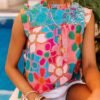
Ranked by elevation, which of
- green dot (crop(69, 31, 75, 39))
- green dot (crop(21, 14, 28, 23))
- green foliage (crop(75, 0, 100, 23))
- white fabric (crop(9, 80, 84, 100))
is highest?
green dot (crop(21, 14, 28, 23))

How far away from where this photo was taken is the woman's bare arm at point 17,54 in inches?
59.4

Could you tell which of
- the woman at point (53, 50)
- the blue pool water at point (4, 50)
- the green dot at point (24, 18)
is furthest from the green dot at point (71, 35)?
the blue pool water at point (4, 50)

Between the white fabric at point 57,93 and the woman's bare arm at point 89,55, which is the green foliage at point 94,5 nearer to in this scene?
the woman's bare arm at point 89,55

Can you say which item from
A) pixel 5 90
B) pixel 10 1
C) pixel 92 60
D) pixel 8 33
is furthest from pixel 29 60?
pixel 10 1

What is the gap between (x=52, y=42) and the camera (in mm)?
1498

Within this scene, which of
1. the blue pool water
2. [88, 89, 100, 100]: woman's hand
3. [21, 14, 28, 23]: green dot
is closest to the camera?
[88, 89, 100, 100]: woman's hand

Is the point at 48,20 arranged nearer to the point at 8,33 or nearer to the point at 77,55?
the point at 77,55

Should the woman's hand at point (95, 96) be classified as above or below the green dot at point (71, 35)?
below

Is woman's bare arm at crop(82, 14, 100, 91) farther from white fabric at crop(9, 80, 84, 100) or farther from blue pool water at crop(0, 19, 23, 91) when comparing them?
blue pool water at crop(0, 19, 23, 91)

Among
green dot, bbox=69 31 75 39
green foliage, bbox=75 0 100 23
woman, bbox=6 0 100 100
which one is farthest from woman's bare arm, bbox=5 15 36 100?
green foliage, bbox=75 0 100 23

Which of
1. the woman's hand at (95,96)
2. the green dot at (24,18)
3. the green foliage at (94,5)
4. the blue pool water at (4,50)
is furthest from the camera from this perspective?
the blue pool water at (4,50)

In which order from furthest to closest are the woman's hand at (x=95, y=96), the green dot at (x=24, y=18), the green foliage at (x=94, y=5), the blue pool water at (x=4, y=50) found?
the blue pool water at (x=4, y=50) → the green foliage at (x=94, y=5) → the green dot at (x=24, y=18) → the woman's hand at (x=95, y=96)

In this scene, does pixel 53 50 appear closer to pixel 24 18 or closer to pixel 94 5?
pixel 24 18

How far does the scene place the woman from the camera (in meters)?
1.50
